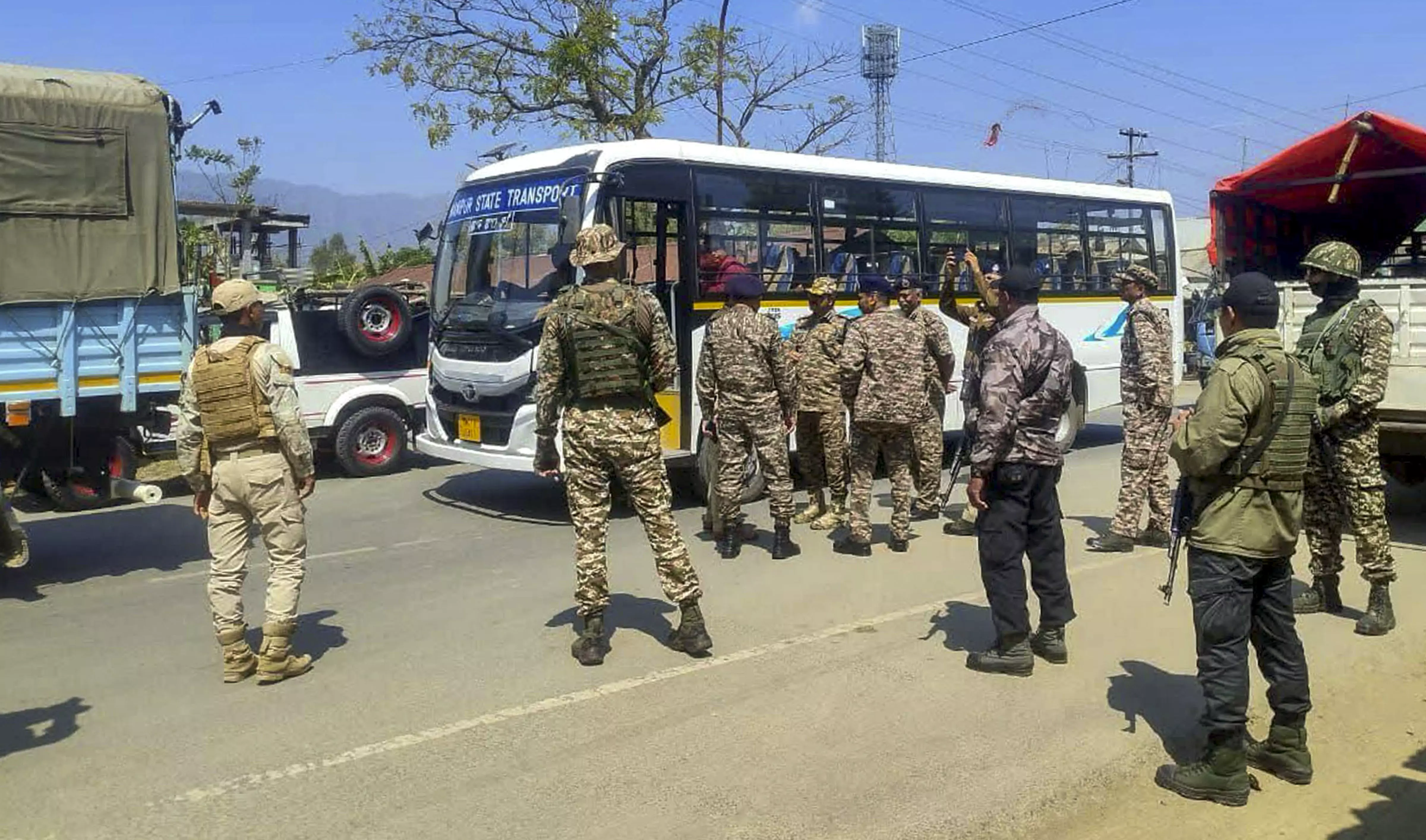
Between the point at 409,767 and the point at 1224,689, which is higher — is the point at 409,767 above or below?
below

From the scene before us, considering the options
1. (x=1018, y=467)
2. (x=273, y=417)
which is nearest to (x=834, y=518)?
(x=1018, y=467)

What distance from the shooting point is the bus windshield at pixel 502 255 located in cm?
917

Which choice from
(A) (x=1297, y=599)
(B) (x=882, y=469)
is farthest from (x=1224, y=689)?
(B) (x=882, y=469)

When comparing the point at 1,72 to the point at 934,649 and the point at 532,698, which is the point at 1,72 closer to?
the point at 532,698

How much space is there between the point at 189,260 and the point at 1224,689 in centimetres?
726

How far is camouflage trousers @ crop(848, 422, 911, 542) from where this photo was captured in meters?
7.94

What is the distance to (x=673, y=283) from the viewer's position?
9703 millimetres

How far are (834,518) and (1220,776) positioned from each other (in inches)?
190

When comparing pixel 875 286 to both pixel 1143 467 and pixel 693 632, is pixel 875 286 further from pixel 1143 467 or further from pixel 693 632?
pixel 693 632

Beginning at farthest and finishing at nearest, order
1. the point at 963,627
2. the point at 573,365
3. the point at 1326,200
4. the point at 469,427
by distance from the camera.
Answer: the point at 1326,200
the point at 469,427
the point at 963,627
the point at 573,365

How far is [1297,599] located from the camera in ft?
21.1

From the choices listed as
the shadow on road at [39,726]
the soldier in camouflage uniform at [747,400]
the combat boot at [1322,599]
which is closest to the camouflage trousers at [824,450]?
the soldier in camouflage uniform at [747,400]

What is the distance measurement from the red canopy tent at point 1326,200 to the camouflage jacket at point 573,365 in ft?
23.3

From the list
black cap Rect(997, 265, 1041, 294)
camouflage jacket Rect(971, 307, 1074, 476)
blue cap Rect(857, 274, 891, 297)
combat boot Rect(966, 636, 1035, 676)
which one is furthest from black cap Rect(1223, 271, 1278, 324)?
blue cap Rect(857, 274, 891, 297)
